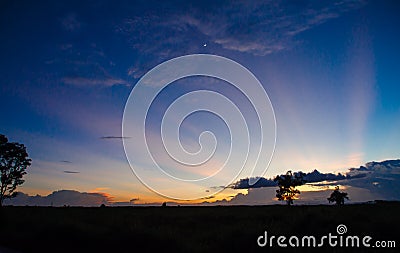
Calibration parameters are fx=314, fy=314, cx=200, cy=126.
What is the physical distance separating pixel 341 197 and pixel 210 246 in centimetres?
8428

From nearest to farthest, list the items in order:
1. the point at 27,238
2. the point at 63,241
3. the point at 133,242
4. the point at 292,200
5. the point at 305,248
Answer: the point at 305,248
the point at 133,242
the point at 63,241
the point at 27,238
the point at 292,200

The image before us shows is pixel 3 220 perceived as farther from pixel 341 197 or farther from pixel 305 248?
pixel 341 197

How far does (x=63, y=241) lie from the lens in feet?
47.7

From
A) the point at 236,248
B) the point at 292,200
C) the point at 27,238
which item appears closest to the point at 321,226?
the point at 236,248

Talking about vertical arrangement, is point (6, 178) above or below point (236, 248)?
above

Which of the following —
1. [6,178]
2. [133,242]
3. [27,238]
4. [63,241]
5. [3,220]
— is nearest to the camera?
[133,242]

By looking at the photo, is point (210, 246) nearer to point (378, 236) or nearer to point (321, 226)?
point (321, 226)

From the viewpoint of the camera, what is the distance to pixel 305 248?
12102 mm

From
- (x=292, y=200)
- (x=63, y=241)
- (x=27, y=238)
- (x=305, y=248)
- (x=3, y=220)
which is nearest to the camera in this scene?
(x=305, y=248)

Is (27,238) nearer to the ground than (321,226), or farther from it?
nearer to the ground

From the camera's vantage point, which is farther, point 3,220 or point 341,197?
point 341,197

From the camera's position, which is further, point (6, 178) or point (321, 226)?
point (6, 178)

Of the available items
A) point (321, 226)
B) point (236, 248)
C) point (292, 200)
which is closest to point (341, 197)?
point (292, 200)

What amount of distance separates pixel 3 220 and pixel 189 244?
17171mm
